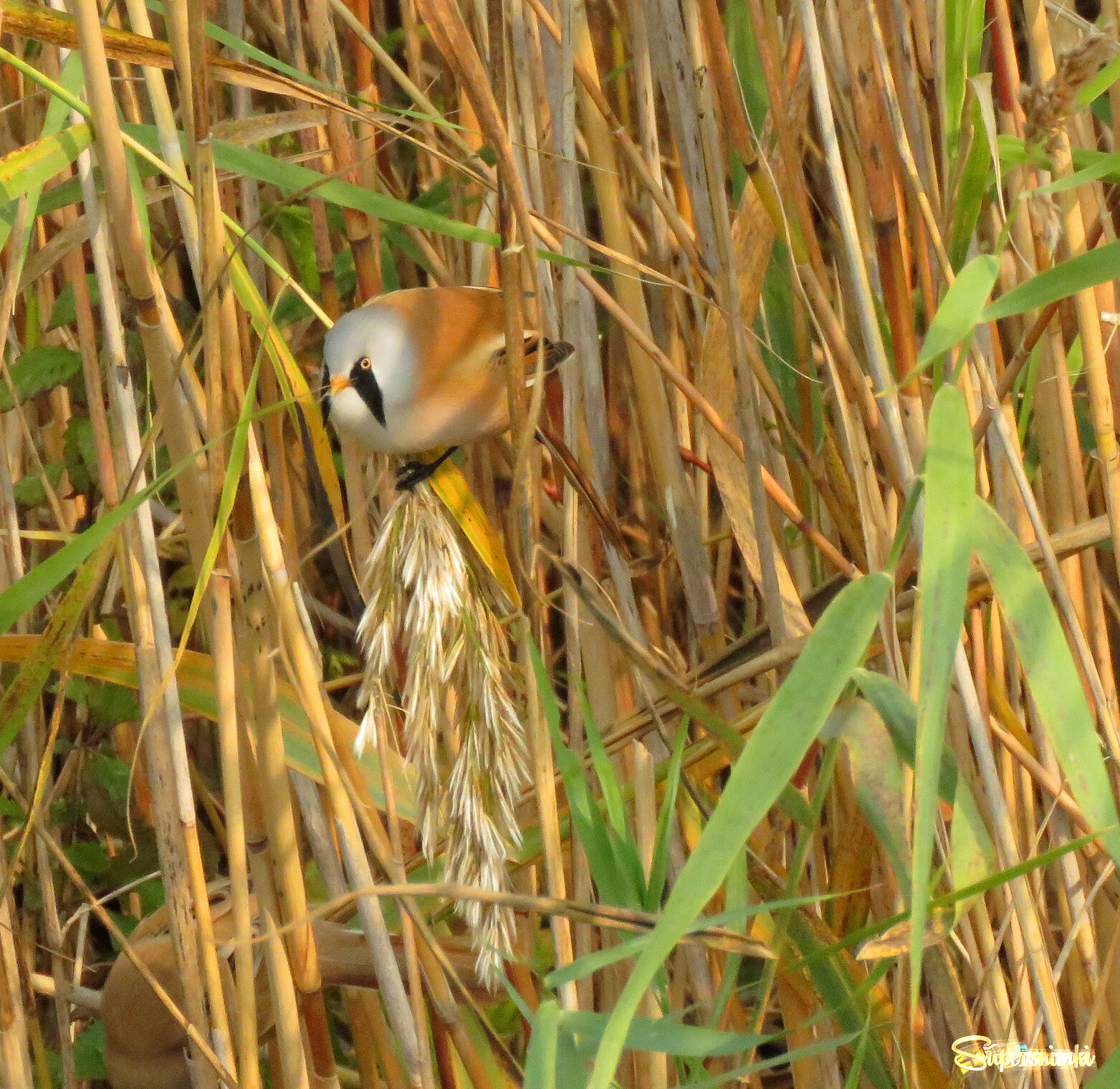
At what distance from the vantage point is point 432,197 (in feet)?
3.34

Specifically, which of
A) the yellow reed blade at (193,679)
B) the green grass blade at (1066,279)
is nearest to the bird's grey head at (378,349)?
the yellow reed blade at (193,679)

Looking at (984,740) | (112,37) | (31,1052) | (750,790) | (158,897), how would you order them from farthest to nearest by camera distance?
(158,897), (31,1052), (984,740), (112,37), (750,790)

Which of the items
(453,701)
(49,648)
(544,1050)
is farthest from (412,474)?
(544,1050)

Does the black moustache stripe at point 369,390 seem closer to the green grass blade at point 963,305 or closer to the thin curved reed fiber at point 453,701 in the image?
the thin curved reed fiber at point 453,701

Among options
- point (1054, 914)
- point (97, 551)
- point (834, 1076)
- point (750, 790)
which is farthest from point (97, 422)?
point (1054, 914)

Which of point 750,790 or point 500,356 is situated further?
point 500,356

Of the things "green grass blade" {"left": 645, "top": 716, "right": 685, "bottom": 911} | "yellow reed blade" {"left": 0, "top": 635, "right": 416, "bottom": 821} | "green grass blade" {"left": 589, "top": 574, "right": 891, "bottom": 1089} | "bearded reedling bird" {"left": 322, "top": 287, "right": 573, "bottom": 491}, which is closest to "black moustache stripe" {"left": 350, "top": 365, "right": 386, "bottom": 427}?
"bearded reedling bird" {"left": 322, "top": 287, "right": 573, "bottom": 491}

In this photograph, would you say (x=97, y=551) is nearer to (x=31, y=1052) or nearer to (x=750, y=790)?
(x=750, y=790)

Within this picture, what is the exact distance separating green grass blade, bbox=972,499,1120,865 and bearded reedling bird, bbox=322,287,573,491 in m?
0.40

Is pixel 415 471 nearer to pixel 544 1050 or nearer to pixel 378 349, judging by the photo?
pixel 378 349

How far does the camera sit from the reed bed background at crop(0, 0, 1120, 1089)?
0.55 metres

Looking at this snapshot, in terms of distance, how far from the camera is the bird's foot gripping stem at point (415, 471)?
2.72 ft

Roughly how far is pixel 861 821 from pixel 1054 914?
1.66 feet

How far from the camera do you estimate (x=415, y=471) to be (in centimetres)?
85
